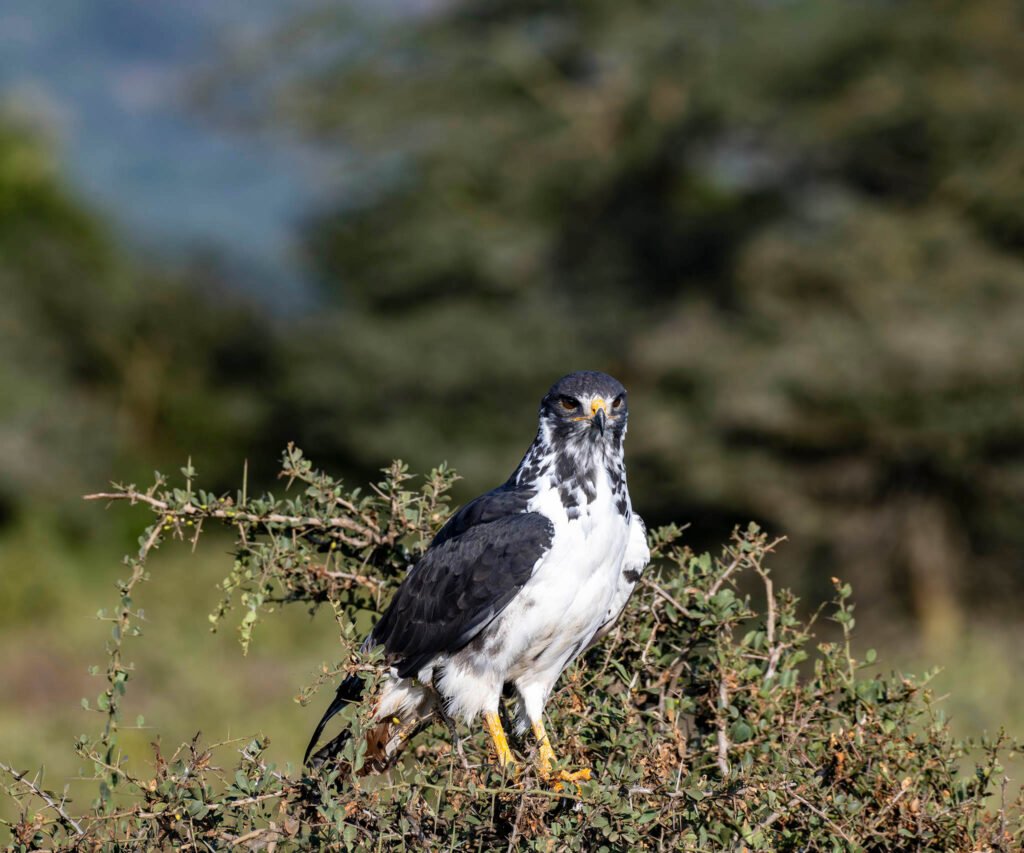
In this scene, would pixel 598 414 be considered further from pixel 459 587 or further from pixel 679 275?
pixel 679 275

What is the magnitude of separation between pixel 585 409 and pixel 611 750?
0.96 metres

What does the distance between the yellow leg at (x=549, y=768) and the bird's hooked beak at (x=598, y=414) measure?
798 mm

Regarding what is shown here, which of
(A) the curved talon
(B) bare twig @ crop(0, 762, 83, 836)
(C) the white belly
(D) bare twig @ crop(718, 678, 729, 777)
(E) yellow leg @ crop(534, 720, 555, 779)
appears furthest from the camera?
(C) the white belly

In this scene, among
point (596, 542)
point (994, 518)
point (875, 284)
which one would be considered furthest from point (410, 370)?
point (596, 542)

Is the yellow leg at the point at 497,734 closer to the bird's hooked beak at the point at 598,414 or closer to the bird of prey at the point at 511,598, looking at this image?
the bird of prey at the point at 511,598

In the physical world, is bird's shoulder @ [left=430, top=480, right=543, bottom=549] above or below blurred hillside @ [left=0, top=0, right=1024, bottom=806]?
below

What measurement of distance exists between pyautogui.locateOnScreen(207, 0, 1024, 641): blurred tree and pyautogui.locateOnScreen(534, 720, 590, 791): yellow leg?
29.4ft

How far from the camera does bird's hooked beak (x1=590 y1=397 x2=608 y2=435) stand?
3.47m

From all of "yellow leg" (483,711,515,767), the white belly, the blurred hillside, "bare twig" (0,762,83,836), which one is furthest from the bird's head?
the blurred hillside

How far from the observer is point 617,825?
8.61 ft

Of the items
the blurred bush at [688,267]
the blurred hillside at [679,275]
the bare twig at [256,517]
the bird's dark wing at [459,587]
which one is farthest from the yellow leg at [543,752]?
the blurred bush at [688,267]

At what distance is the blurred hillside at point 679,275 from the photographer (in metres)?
12.1

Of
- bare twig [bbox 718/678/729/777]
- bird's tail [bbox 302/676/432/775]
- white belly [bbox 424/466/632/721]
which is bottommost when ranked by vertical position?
bare twig [bbox 718/678/729/777]

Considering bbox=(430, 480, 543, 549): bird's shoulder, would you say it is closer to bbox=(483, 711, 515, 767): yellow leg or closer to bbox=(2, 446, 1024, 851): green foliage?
bbox=(2, 446, 1024, 851): green foliage
